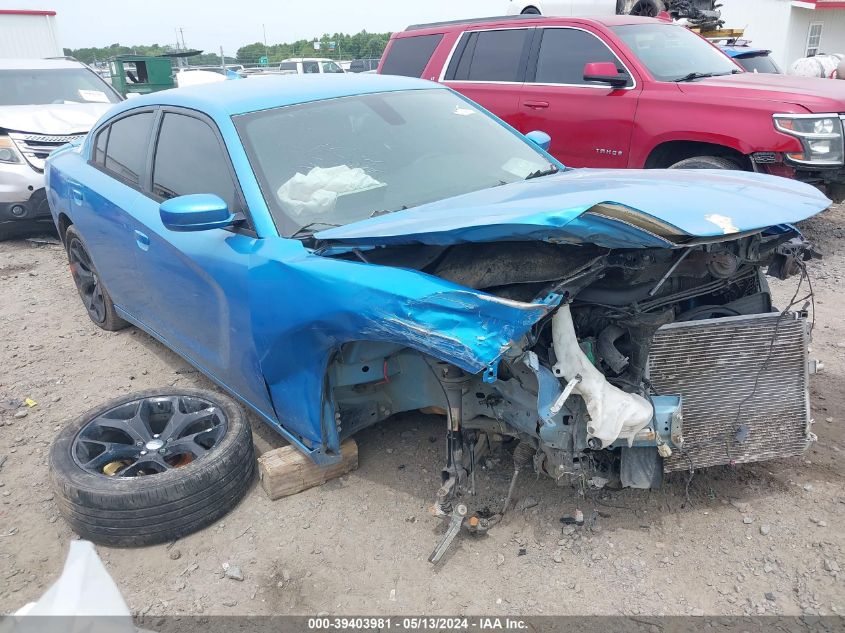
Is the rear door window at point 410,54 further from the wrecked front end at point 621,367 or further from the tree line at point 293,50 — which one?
the tree line at point 293,50

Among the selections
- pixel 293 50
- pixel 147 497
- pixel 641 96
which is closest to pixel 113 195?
pixel 147 497

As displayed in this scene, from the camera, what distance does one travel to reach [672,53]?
247 inches

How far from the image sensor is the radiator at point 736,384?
8.46 ft

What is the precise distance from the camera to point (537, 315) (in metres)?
2.12

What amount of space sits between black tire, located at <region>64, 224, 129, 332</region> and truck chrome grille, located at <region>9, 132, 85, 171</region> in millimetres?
3027

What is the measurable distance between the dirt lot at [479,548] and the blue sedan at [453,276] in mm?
247

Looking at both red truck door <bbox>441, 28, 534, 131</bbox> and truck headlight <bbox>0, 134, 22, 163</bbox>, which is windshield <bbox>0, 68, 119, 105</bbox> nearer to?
truck headlight <bbox>0, 134, 22, 163</bbox>

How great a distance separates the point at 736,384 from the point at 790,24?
24.6 m

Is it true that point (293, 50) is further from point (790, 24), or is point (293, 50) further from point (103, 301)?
point (103, 301)

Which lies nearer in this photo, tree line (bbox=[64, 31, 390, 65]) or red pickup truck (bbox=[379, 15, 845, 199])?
red pickup truck (bbox=[379, 15, 845, 199])

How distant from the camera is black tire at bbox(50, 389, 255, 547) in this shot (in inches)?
105

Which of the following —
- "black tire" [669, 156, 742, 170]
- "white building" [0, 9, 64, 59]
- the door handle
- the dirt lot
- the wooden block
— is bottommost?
the dirt lot

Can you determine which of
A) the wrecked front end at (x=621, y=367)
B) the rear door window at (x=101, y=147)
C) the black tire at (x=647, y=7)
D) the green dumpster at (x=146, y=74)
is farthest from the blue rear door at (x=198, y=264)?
the green dumpster at (x=146, y=74)

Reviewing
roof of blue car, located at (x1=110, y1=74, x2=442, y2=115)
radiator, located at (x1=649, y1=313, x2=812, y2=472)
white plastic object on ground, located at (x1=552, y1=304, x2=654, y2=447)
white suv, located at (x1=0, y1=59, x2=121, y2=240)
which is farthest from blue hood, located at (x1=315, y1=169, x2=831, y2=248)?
white suv, located at (x1=0, y1=59, x2=121, y2=240)
